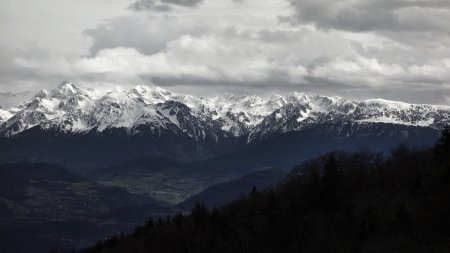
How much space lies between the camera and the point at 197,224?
639 feet

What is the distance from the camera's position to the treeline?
12373cm

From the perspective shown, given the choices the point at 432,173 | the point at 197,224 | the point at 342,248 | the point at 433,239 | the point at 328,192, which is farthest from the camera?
the point at 197,224

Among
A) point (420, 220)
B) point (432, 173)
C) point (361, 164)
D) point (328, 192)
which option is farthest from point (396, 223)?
point (361, 164)

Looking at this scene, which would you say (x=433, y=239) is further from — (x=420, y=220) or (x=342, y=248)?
(x=342, y=248)

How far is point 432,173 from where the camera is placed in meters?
147

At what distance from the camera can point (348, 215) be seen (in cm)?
14988

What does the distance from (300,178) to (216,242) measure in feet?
120

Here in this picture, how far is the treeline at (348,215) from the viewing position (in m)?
124

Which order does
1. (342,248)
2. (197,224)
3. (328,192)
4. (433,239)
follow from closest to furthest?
(433,239) < (342,248) < (328,192) < (197,224)

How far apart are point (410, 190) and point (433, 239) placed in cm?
3562

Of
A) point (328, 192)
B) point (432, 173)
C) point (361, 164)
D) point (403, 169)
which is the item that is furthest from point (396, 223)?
point (361, 164)

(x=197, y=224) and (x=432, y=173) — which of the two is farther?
(x=197, y=224)

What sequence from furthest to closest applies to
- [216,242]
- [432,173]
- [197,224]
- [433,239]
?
1. [197,224]
2. [216,242]
3. [432,173]
4. [433,239]

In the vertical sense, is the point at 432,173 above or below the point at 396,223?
above
